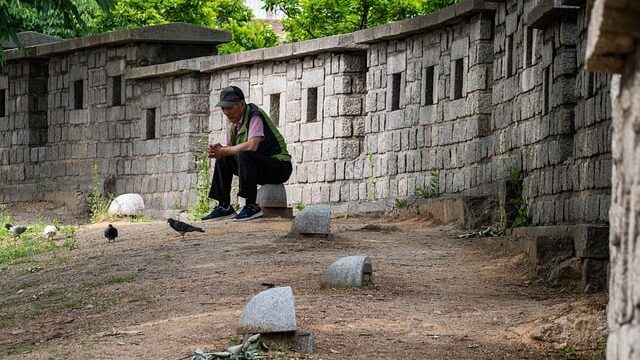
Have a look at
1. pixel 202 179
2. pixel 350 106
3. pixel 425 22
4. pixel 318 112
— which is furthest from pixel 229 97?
pixel 202 179

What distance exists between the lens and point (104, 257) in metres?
14.3

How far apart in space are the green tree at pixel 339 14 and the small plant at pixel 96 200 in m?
11.4

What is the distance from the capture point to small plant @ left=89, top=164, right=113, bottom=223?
2198cm

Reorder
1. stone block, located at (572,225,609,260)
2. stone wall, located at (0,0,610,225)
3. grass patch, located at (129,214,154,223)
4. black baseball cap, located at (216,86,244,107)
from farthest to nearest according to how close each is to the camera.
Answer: grass patch, located at (129,214,154,223), black baseball cap, located at (216,86,244,107), stone wall, located at (0,0,610,225), stone block, located at (572,225,609,260)

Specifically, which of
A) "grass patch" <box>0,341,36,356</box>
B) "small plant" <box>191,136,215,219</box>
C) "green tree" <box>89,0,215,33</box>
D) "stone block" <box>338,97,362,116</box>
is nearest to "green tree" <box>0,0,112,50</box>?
"green tree" <box>89,0,215,33</box>

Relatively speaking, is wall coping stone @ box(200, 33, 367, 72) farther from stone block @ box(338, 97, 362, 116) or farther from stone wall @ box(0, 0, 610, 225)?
stone block @ box(338, 97, 362, 116)

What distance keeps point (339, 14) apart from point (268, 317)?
28.0m

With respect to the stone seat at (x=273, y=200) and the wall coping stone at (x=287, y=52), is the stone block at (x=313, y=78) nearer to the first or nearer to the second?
the wall coping stone at (x=287, y=52)

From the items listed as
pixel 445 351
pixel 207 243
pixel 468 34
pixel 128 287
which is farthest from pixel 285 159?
pixel 445 351

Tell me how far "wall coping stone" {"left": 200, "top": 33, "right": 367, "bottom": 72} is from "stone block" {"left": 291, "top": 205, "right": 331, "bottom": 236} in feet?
21.4

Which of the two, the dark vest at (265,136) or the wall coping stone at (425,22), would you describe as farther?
the wall coping stone at (425,22)

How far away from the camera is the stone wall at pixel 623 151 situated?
4.41 meters

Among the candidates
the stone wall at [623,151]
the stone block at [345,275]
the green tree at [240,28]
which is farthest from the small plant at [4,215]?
the stone wall at [623,151]

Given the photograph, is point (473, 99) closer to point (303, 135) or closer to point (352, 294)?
point (303, 135)
